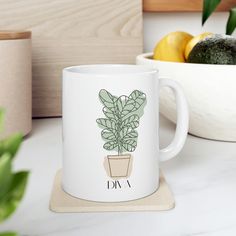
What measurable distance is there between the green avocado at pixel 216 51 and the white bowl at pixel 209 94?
0.02 meters

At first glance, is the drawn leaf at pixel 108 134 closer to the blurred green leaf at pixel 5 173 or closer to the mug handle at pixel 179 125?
the mug handle at pixel 179 125

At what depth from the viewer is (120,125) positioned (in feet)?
1.12

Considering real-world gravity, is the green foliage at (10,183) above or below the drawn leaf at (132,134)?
above

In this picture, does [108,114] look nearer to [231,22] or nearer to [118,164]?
[118,164]

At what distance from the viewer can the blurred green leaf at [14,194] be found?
0.15 m

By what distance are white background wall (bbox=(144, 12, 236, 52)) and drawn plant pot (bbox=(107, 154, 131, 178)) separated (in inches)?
17.9

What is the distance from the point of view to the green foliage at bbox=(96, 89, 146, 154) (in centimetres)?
34

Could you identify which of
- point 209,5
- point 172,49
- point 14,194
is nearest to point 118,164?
point 14,194

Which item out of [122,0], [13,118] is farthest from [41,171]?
[122,0]

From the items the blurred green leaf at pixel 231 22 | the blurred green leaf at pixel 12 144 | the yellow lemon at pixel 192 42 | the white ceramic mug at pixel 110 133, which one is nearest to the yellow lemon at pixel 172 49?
the yellow lemon at pixel 192 42

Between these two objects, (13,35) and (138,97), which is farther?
(13,35)

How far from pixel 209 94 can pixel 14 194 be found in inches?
15.4

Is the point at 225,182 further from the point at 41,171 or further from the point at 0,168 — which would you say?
the point at 0,168

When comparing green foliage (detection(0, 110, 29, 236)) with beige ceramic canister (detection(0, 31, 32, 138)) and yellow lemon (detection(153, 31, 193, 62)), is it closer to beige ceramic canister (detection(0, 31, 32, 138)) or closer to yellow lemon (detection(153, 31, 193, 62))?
beige ceramic canister (detection(0, 31, 32, 138))
